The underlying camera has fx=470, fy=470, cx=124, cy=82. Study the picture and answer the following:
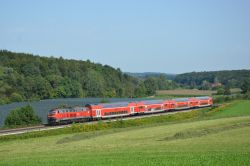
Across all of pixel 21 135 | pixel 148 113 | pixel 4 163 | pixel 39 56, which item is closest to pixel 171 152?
→ pixel 4 163

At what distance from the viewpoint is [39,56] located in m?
195

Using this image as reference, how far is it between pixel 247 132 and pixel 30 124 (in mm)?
39701

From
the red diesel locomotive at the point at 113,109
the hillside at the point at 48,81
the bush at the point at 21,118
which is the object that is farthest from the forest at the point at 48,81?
the bush at the point at 21,118

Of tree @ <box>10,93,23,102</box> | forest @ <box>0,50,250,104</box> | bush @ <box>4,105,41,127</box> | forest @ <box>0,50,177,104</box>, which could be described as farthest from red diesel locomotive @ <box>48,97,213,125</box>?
tree @ <box>10,93,23,102</box>

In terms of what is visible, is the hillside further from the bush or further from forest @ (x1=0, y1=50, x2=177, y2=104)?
the bush

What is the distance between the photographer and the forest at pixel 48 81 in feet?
483

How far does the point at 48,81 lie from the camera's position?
16175cm

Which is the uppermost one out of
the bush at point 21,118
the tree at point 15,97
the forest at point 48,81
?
the forest at point 48,81

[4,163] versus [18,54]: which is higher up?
[18,54]

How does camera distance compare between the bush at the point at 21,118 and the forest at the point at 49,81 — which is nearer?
the bush at the point at 21,118

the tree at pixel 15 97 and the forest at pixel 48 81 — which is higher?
the forest at pixel 48 81

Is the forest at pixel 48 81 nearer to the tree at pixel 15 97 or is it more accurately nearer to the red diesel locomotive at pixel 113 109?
the tree at pixel 15 97

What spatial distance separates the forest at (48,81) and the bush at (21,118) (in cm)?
6540

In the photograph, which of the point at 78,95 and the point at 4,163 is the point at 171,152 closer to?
the point at 4,163
